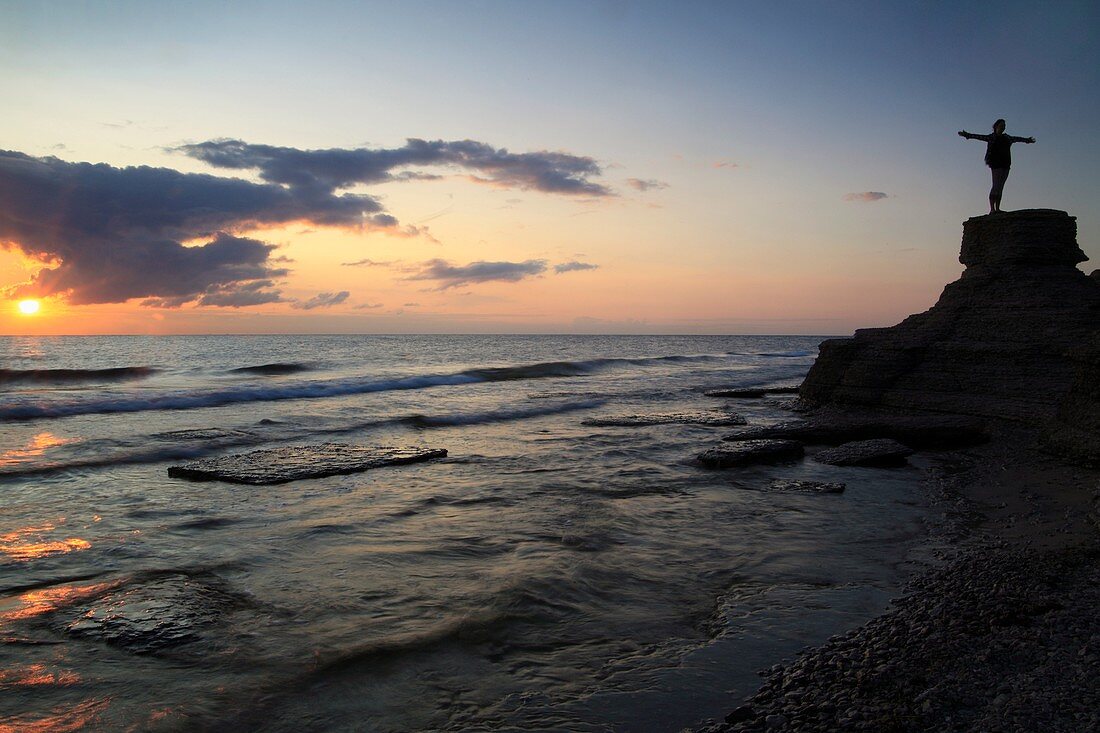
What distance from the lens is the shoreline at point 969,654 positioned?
3068 millimetres

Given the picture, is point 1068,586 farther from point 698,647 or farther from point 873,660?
point 698,647

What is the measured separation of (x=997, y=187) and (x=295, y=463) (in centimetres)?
1623

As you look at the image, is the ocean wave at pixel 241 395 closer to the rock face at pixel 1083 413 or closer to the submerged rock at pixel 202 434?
the submerged rock at pixel 202 434

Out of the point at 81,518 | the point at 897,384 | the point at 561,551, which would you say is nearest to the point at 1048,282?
the point at 897,384

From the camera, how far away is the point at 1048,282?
13844mm

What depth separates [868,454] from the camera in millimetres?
10797

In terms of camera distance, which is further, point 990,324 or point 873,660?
point 990,324

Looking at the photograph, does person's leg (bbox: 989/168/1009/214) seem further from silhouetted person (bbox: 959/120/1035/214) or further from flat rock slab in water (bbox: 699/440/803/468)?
flat rock slab in water (bbox: 699/440/803/468)

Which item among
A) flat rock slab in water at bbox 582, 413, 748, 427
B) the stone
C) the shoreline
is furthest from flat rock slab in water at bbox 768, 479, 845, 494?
the stone

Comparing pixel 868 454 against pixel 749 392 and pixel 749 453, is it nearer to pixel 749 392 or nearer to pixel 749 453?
pixel 749 453

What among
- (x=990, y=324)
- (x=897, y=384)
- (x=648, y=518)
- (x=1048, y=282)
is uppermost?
(x=1048, y=282)

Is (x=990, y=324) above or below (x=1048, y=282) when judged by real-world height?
below

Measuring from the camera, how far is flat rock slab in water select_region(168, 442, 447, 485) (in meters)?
9.47

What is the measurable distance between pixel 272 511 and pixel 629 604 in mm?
4906
